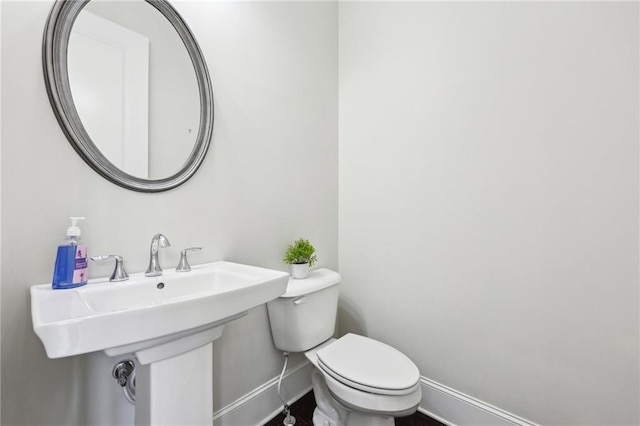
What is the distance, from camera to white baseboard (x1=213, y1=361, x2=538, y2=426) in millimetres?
A: 1214

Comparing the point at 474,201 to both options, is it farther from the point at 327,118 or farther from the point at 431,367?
the point at 327,118

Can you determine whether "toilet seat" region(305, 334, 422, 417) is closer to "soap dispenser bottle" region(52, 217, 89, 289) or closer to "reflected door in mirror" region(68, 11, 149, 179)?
"soap dispenser bottle" region(52, 217, 89, 289)

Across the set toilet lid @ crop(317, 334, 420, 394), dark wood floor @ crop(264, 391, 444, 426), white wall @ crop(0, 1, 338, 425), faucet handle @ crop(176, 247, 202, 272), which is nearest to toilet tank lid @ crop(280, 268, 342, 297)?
white wall @ crop(0, 1, 338, 425)

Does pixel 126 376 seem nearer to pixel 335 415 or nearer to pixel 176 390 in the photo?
pixel 176 390

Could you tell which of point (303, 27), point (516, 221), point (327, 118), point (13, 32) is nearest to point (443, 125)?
point (516, 221)

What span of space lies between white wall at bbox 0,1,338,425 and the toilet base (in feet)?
0.85

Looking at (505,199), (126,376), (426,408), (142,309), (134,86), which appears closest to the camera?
(142,309)

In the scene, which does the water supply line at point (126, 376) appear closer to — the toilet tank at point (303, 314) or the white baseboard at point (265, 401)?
the white baseboard at point (265, 401)

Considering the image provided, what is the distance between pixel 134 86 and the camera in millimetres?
1000

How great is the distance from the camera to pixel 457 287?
1.36 meters

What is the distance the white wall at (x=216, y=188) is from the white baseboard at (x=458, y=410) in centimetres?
83

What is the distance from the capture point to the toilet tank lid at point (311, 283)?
1.25 m

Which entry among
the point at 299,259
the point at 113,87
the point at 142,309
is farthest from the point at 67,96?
the point at 299,259

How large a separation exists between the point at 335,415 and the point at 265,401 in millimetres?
359
